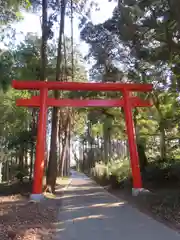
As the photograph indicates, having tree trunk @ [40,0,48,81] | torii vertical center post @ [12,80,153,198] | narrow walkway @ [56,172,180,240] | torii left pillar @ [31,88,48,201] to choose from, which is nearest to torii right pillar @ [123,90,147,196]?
torii vertical center post @ [12,80,153,198]

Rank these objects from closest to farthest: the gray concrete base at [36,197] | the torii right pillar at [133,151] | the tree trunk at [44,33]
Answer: the gray concrete base at [36,197]
the torii right pillar at [133,151]
the tree trunk at [44,33]

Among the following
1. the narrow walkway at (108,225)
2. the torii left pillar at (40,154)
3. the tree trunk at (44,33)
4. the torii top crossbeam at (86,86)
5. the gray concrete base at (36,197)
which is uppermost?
the tree trunk at (44,33)

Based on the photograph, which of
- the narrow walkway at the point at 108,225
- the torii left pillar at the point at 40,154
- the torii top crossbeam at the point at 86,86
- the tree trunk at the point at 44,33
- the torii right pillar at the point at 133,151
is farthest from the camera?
the tree trunk at the point at 44,33

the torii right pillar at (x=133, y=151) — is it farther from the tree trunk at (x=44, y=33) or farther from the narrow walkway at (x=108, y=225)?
the tree trunk at (x=44, y=33)

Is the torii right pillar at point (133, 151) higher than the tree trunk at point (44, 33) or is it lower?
lower

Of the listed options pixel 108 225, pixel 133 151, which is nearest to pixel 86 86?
pixel 133 151

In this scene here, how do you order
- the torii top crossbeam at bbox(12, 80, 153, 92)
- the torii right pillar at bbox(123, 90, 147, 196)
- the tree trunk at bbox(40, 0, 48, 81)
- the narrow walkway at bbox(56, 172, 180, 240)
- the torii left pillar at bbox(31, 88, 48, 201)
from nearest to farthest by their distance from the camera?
the narrow walkway at bbox(56, 172, 180, 240), the torii left pillar at bbox(31, 88, 48, 201), the torii right pillar at bbox(123, 90, 147, 196), the torii top crossbeam at bbox(12, 80, 153, 92), the tree trunk at bbox(40, 0, 48, 81)

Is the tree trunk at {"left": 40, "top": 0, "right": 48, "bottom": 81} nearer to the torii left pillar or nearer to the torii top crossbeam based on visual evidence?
the torii top crossbeam

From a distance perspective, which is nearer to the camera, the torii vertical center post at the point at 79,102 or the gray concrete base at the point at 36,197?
the gray concrete base at the point at 36,197

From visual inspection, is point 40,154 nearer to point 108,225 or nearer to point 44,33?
point 108,225

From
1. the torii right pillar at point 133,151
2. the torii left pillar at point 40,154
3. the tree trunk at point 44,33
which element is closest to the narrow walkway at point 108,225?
the torii left pillar at point 40,154

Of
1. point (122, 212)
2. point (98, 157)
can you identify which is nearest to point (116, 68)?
point (122, 212)

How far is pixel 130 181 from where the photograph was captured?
1356cm

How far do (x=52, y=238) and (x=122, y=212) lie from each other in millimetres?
3176
